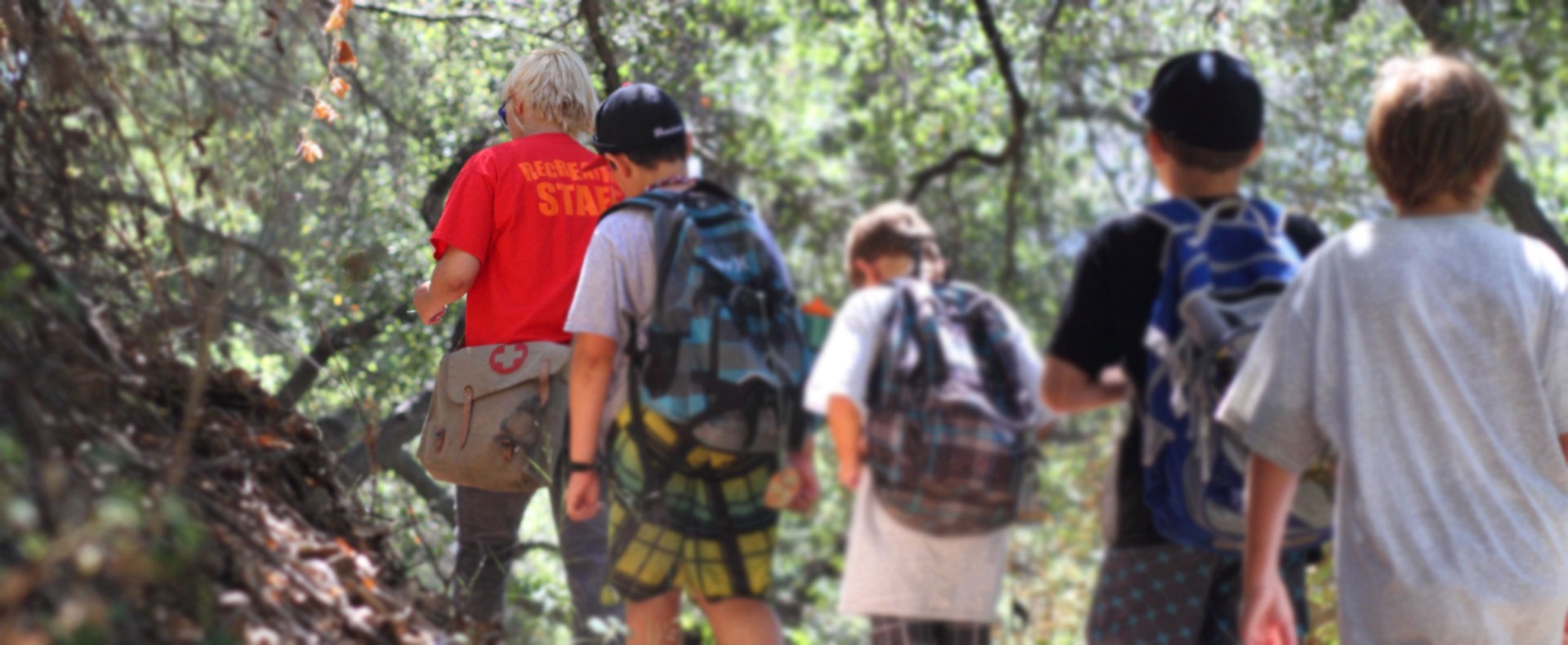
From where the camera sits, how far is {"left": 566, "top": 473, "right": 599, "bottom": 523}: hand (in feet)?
8.38

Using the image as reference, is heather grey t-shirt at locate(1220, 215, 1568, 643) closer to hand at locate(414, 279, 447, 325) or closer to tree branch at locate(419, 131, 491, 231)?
hand at locate(414, 279, 447, 325)

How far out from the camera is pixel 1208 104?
7.15 ft

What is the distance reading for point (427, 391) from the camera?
10.3ft

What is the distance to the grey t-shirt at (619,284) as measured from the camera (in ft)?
7.96

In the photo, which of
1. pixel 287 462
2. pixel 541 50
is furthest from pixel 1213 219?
pixel 287 462

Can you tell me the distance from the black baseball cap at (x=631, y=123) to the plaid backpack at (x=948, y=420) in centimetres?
64

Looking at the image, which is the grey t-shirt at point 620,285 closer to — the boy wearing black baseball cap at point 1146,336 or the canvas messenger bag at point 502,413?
the canvas messenger bag at point 502,413

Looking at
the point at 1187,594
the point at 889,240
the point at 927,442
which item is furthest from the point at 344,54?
the point at 1187,594

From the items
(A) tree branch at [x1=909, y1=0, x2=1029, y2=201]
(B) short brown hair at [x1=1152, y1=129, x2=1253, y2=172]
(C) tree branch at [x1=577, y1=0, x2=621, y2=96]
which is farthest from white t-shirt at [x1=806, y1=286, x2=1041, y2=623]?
(A) tree branch at [x1=909, y1=0, x2=1029, y2=201]

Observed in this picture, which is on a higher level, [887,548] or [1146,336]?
[1146,336]

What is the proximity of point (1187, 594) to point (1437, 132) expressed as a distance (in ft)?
2.89

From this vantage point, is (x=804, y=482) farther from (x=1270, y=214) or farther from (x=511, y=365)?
(x=1270, y=214)

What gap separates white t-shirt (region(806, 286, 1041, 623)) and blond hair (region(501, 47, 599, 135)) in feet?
2.42

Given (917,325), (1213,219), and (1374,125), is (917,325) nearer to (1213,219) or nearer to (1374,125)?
(1213,219)
